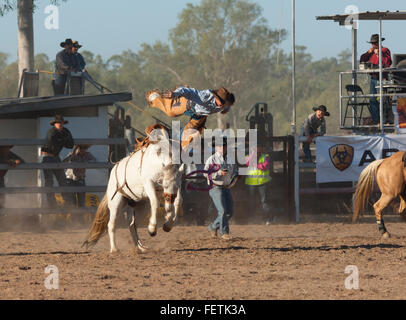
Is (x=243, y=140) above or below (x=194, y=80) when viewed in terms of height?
below

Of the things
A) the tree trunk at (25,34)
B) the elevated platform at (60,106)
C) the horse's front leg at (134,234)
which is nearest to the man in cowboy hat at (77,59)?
the elevated platform at (60,106)

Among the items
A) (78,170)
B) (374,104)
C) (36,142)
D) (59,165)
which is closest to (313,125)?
(374,104)

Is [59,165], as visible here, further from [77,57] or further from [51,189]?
[77,57]

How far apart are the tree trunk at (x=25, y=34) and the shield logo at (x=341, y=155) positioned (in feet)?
41.8

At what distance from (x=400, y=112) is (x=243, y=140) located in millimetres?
3949

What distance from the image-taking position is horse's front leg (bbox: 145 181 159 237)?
32.7 ft

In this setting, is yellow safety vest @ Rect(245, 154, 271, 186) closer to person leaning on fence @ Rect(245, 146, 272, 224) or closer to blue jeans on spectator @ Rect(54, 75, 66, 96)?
person leaning on fence @ Rect(245, 146, 272, 224)

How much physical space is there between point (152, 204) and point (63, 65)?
31.2 ft

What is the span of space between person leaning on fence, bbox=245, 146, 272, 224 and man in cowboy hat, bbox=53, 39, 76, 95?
5.85 metres
